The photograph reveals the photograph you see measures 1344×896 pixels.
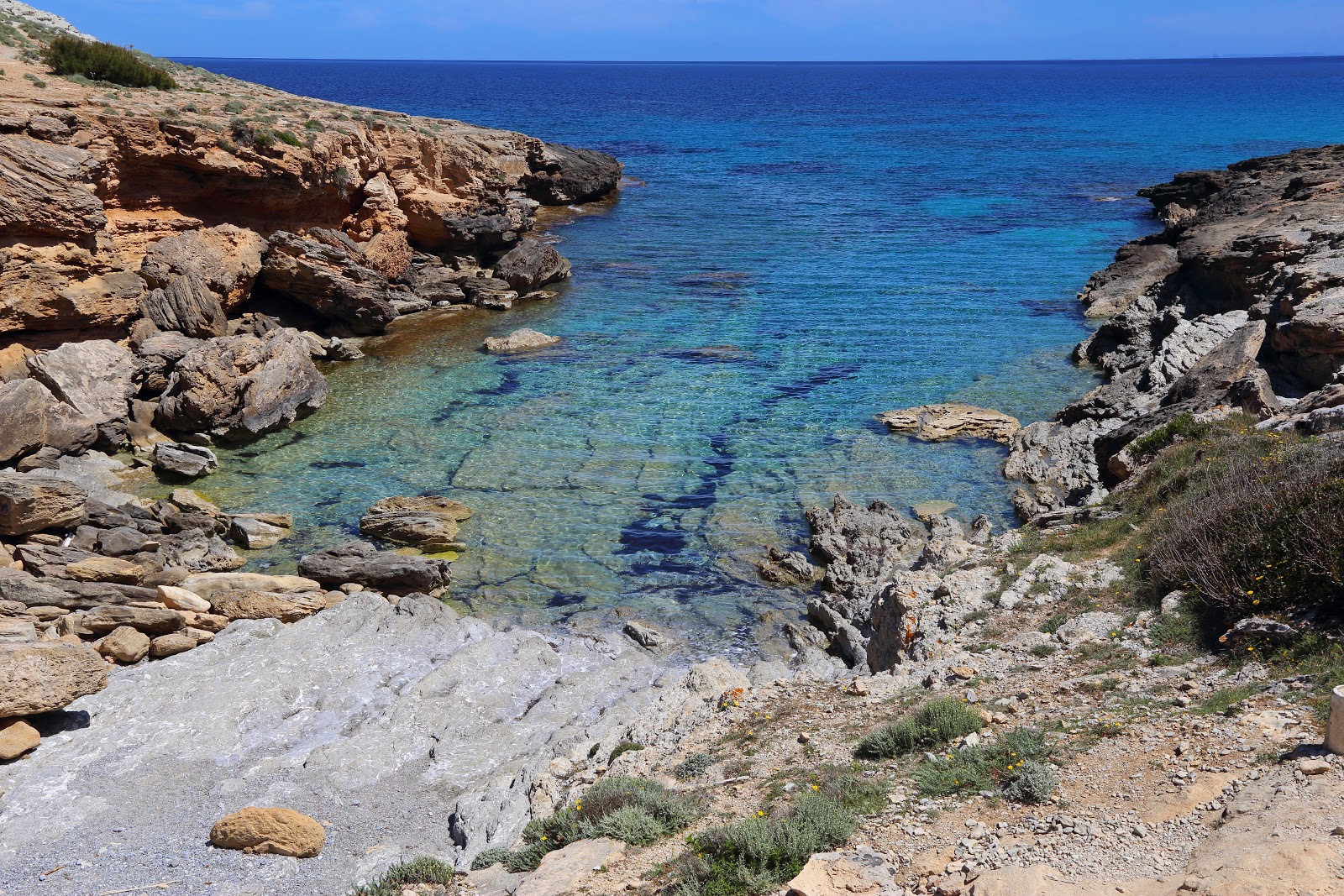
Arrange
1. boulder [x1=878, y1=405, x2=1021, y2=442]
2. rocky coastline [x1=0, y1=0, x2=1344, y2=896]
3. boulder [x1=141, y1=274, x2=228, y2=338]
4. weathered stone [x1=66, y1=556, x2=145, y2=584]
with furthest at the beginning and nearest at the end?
boulder [x1=141, y1=274, x2=228, y2=338] → boulder [x1=878, y1=405, x2=1021, y2=442] → weathered stone [x1=66, y1=556, x2=145, y2=584] → rocky coastline [x1=0, y1=0, x2=1344, y2=896]

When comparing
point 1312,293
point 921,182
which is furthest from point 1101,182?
point 1312,293

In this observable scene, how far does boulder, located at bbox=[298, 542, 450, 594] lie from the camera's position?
17078 mm

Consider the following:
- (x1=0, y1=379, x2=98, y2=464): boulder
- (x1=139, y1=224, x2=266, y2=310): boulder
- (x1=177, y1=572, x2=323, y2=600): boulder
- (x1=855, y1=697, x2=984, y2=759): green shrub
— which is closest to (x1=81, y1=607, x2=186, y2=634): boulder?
(x1=177, y1=572, x2=323, y2=600): boulder

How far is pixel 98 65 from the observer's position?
32.2 meters

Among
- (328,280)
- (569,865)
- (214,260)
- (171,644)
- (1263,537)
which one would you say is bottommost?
(171,644)

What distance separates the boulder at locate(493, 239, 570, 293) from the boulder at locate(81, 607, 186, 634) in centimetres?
2471

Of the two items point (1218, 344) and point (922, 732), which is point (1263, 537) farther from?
point (1218, 344)

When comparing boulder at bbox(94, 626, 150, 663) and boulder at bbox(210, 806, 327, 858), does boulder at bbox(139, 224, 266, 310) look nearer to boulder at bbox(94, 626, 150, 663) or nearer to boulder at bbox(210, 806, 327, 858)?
boulder at bbox(94, 626, 150, 663)

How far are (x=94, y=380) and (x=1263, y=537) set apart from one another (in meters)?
23.6

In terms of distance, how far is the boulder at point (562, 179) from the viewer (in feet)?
186

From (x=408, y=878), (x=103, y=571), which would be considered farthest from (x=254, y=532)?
(x=408, y=878)

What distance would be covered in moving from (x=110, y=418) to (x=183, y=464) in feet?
8.72

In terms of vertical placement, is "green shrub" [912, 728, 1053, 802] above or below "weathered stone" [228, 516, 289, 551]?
above

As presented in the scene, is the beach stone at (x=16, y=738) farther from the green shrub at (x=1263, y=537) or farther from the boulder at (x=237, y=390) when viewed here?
the green shrub at (x=1263, y=537)
